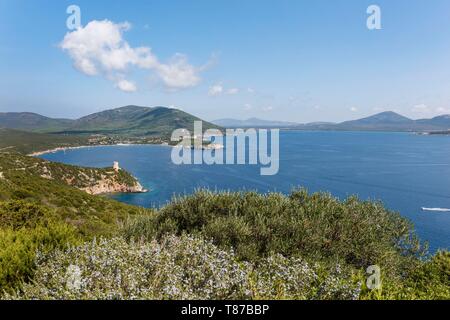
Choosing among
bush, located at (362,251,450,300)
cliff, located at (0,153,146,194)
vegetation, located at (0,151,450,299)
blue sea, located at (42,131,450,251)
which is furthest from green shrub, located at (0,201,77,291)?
cliff, located at (0,153,146,194)

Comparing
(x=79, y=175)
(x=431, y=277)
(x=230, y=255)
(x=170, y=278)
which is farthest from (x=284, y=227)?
(x=79, y=175)

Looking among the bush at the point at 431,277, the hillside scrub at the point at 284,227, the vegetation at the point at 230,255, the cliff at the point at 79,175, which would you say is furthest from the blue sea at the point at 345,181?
the vegetation at the point at 230,255

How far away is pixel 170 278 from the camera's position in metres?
5.20

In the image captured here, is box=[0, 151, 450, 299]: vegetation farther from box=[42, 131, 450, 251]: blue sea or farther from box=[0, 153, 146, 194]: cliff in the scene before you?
box=[0, 153, 146, 194]: cliff

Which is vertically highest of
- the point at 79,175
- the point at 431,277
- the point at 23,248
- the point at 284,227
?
the point at 284,227

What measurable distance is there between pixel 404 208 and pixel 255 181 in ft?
126

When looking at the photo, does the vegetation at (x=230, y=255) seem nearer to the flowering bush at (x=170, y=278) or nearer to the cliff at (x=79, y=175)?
the flowering bush at (x=170, y=278)

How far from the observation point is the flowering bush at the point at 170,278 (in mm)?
4984

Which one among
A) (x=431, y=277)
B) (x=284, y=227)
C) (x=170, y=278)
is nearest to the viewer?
(x=170, y=278)

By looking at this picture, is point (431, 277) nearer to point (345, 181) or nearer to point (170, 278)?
point (170, 278)

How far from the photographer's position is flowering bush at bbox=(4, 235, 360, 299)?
4.98 m

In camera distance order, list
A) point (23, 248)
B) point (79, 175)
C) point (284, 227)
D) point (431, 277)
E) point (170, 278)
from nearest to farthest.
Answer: point (170, 278) < point (23, 248) < point (284, 227) < point (431, 277) < point (79, 175)

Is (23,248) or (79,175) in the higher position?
(23,248)
